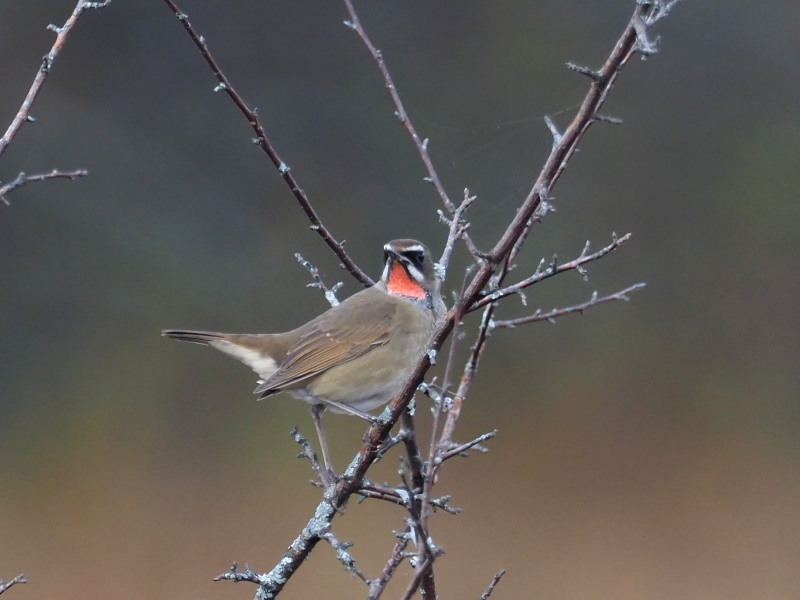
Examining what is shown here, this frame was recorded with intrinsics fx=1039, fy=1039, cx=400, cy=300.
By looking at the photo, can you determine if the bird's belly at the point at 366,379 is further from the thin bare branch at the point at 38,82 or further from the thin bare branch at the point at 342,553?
the thin bare branch at the point at 38,82

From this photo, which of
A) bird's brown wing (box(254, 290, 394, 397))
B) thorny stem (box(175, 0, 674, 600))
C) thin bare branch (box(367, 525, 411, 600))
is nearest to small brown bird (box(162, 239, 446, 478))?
bird's brown wing (box(254, 290, 394, 397))

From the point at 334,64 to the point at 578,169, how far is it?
2.33 meters

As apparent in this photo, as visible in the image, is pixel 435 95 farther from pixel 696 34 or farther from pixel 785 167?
pixel 785 167

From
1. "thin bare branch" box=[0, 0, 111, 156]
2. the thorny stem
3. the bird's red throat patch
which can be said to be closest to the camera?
the thorny stem

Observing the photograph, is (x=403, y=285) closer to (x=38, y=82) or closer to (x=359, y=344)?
(x=359, y=344)

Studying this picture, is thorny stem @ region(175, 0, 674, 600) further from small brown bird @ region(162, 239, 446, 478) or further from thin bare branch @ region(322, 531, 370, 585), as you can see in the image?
small brown bird @ region(162, 239, 446, 478)

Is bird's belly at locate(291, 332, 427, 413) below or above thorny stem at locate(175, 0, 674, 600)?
above

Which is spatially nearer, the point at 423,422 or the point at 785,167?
the point at 423,422

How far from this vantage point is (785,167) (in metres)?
9.19

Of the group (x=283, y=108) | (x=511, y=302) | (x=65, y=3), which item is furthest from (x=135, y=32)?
(x=511, y=302)

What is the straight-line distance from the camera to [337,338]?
4.44 m

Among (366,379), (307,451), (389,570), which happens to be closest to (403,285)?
(366,379)

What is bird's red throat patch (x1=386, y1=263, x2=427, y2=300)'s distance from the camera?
466 centimetres

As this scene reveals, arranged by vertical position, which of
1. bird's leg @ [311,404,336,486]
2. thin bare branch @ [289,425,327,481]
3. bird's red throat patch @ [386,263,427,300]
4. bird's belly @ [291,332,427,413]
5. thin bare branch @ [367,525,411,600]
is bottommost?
thin bare branch @ [367,525,411,600]
